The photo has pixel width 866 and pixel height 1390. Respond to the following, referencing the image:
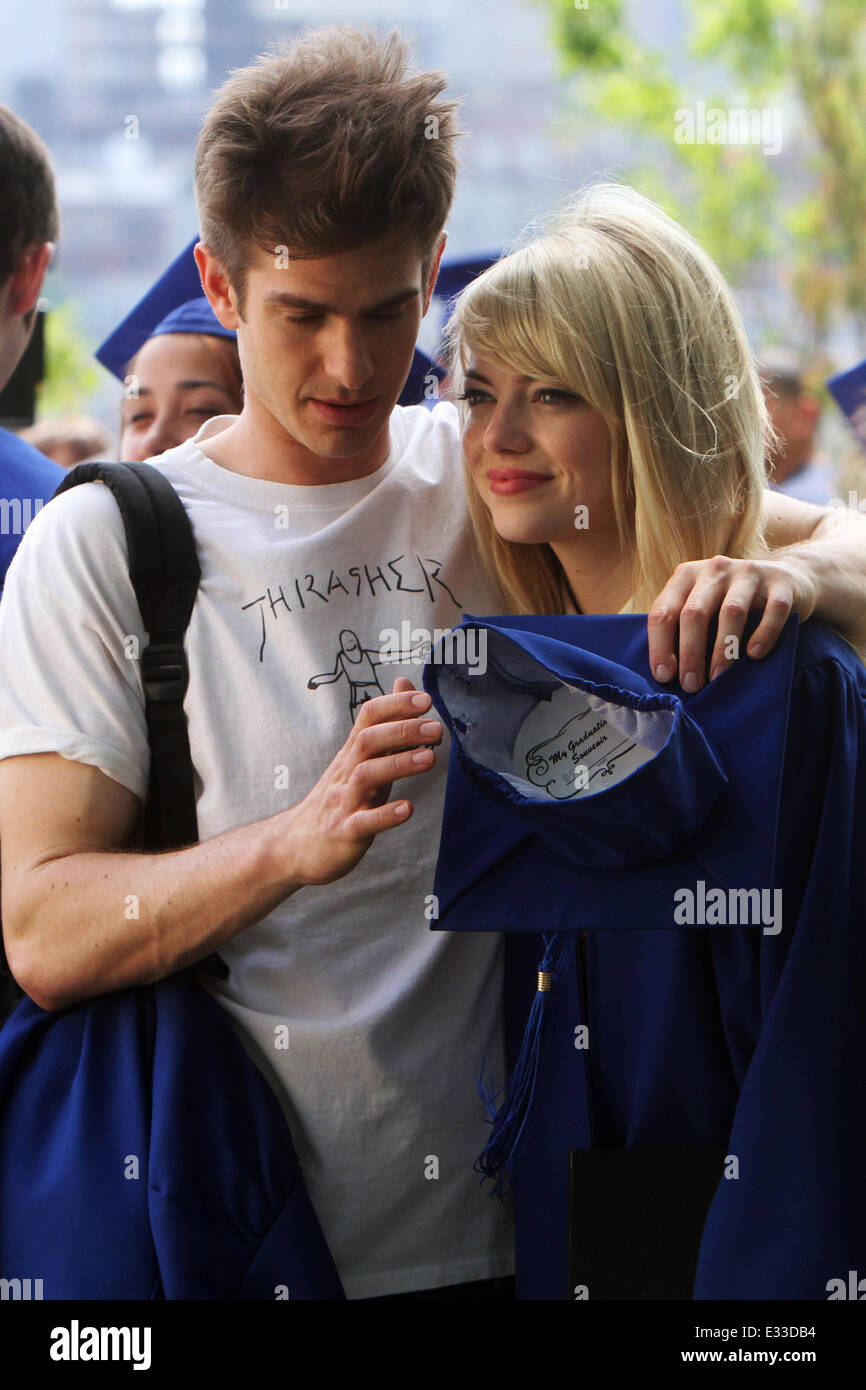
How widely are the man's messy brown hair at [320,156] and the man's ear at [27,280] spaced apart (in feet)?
1.92

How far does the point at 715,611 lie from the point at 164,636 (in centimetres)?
71

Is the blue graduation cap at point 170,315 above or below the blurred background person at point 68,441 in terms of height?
below

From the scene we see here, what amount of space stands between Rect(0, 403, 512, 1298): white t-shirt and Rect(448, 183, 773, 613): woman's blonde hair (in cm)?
31

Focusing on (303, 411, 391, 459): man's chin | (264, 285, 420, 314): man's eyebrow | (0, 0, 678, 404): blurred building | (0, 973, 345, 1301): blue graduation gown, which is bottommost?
(0, 973, 345, 1301): blue graduation gown

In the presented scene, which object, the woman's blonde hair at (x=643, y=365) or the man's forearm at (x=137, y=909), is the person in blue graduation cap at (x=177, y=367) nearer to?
the woman's blonde hair at (x=643, y=365)

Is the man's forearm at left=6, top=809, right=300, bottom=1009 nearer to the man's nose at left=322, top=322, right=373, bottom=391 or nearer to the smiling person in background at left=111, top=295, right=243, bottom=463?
the man's nose at left=322, top=322, right=373, bottom=391

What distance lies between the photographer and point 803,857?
5.75 ft

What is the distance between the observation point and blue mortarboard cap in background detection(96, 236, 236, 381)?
9.57 feet

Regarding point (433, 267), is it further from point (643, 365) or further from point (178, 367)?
point (178, 367)

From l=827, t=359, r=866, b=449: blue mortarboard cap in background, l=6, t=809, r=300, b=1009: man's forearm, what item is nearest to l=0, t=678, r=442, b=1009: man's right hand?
l=6, t=809, r=300, b=1009: man's forearm

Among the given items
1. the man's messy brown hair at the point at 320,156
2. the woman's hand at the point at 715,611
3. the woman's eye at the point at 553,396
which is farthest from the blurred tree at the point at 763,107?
the woman's hand at the point at 715,611

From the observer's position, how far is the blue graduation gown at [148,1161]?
5.62 ft

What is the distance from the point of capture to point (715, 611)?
1.73 m

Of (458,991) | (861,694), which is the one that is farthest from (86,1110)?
(861,694)
